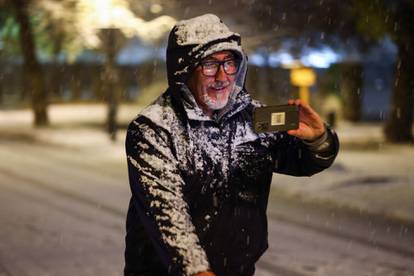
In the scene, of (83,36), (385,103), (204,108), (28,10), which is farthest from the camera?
(385,103)

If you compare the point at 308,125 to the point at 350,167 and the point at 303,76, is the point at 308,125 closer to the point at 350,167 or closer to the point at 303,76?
Answer: the point at 350,167

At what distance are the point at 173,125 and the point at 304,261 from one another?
419cm

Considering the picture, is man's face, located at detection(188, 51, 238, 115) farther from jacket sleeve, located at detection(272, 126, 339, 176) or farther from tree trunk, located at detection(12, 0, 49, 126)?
tree trunk, located at detection(12, 0, 49, 126)

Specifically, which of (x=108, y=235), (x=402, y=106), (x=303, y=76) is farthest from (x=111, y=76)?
(x=108, y=235)

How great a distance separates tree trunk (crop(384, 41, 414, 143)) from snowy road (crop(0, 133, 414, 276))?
7.76m

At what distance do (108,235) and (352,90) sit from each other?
18.6 meters

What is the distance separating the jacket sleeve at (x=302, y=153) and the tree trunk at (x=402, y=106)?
46.6ft

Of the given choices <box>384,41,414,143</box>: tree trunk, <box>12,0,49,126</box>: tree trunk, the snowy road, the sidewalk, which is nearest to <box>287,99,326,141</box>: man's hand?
the snowy road

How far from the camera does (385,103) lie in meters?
31.6

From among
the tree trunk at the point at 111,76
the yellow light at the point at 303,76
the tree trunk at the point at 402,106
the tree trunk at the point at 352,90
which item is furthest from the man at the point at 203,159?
the tree trunk at the point at 352,90

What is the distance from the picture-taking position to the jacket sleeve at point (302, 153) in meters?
2.52

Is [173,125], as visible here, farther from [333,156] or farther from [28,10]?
[28,10]

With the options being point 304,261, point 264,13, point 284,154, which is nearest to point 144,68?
point 264,13

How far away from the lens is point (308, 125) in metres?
2.46
